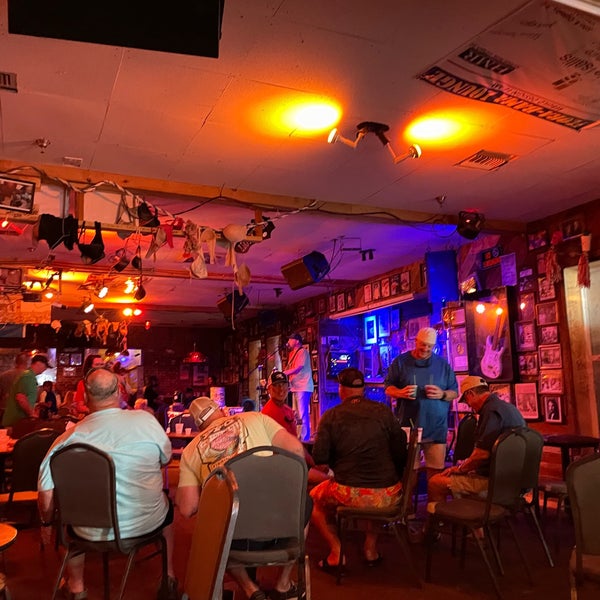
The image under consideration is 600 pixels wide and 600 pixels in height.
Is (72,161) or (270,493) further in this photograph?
(72,161)

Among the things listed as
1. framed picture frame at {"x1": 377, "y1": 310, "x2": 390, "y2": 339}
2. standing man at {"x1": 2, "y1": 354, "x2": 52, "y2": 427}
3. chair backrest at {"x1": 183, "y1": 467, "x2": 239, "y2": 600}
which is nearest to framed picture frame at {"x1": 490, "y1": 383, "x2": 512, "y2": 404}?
framed picture frame at {"x1": 377, "y1": 310, "x2": 390, "y2": 339}

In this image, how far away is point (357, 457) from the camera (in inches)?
148

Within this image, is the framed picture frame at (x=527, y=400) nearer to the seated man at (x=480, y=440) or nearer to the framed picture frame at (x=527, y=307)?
the framed picture frame at (x=527, y=307)

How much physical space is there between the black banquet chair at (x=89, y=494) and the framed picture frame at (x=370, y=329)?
734 centimetres

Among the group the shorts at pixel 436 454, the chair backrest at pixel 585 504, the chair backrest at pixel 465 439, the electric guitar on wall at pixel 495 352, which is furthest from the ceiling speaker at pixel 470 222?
the chair backrest at pixel 585 504

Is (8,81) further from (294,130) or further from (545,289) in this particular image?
(545,289)

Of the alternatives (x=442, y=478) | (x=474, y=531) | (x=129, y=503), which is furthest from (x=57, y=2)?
(x=442, y=478)

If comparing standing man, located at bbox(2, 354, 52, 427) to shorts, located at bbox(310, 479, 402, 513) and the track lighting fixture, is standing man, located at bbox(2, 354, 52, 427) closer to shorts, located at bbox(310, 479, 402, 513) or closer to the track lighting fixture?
shorts, located at bbox(310, 479, 402, 513)

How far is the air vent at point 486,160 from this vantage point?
14.6 feet

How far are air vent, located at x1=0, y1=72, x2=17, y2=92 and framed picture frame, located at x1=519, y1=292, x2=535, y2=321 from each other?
5131mm

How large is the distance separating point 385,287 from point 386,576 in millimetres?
5650

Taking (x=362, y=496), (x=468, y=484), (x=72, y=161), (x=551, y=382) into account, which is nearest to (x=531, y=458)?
(x=468, y=484)

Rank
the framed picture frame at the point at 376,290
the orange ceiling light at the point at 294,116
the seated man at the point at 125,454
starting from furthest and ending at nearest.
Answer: the framed picture frame at the point at 376,290 < the orange ceiling light at the point at 294,116 < the seated man at the point at 125,454

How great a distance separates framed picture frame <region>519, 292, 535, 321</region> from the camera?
6.19 m
